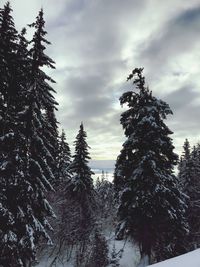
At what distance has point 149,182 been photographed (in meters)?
20.2

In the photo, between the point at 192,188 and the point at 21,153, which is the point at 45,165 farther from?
the point at 192,188

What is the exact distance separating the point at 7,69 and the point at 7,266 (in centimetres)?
951

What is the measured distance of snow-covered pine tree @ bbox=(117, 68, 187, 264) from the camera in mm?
19984

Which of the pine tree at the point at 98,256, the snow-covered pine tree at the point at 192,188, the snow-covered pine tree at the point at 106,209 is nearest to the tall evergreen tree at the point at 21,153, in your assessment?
the pine tree at the point at 98,256

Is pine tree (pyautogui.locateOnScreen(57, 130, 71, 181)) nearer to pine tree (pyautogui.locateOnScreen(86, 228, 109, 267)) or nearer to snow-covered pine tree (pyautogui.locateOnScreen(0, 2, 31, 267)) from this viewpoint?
pine tree (pyautogui.locateOnScreen(86, 228, 109, 267))

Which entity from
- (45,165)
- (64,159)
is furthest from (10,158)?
(64,159)

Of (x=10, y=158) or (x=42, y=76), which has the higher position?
(x=42, y=76)

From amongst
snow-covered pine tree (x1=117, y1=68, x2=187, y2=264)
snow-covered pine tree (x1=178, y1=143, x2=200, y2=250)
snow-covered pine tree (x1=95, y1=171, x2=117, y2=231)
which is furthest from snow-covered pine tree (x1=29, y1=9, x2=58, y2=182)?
snow-covered pine tree (x1=95, y1=171, x2=117, y2=231)

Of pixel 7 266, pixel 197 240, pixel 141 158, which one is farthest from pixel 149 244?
pixel 197 240

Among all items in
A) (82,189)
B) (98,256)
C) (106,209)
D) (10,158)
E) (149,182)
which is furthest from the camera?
(106,209)

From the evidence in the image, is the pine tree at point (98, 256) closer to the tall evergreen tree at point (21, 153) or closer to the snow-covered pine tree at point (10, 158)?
the tall evergreen tree at point (21, 153)

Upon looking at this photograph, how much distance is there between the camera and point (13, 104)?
17.3 metres

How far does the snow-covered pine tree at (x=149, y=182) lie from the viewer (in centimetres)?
1998

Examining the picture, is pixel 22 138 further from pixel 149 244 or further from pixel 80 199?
pixel 80 199
